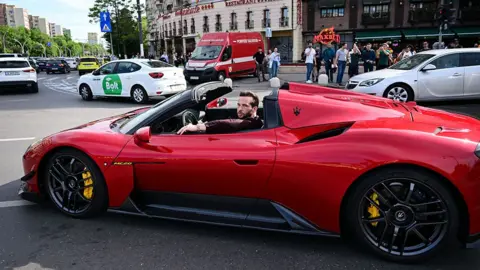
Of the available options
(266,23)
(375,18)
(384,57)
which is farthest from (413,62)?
(266,23)

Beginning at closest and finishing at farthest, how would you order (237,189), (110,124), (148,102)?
(237,189)
(110,124)
(148,102)

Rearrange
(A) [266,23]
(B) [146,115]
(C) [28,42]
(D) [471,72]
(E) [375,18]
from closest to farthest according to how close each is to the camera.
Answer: (B) [146,115] < (D) [471,72] < (E) [375,18] < (A) [266,23] < (C) [28,42]

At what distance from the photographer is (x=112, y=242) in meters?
3.05

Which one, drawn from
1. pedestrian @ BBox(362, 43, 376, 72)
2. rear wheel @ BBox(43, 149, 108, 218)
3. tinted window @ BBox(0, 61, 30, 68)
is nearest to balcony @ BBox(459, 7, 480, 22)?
pedestrian @ BBox(362, 43, 376, 72)

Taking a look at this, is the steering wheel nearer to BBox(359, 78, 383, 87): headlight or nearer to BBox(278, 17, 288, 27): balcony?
BBox(359, 78, 383, 87): headlight

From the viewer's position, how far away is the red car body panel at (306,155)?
2.52m

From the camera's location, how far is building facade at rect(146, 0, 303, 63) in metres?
44.2

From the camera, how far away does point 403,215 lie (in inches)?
103

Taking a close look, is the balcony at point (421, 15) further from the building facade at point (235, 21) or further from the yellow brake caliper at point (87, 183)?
the yellow brake caliper at point (87, 183)

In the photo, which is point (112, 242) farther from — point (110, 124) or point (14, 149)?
point (14, 149)

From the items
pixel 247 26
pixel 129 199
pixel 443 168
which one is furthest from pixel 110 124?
pixel 247 26

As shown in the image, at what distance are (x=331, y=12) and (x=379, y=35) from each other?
19.1ft

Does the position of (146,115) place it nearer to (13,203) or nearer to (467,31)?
(13,203)

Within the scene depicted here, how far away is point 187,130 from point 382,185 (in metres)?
1.59
